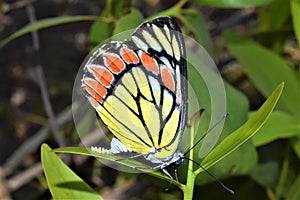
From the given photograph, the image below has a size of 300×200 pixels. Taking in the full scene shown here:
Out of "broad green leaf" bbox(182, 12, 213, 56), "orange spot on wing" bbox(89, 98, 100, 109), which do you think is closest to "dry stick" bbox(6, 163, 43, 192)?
"broad green leaf" bbox(182, 12, 213, 56)

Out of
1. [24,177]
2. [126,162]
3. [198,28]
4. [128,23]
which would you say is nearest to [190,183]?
[126,162]

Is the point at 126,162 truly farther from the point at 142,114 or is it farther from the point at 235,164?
the point at 235,164

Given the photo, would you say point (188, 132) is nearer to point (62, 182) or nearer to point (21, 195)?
point (62, 182)

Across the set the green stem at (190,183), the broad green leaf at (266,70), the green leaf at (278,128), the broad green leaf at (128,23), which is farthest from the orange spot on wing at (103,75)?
the broad green leaf at (266,70)

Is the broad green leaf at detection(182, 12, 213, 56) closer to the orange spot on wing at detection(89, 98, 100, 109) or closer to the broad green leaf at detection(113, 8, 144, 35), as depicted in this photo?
the broad green leaf at detection(113, 8, 144, 35)

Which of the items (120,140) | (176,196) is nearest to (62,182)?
(120,140)

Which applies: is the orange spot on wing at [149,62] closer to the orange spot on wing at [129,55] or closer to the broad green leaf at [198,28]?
the orange spot on wing at [129,55]
